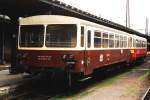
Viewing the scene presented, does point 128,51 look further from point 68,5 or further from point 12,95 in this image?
point 12,95

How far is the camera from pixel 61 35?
14.0m

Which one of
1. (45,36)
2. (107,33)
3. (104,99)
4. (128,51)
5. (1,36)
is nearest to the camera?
(104,99)

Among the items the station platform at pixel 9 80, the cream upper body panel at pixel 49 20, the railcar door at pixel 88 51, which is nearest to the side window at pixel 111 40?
the railcar door at pixel 88 51

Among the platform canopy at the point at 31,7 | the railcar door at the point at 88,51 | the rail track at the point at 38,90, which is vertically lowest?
the rail track at the point at 38,90

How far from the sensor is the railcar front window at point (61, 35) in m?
13.9

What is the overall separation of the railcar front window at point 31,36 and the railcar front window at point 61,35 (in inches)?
11.4

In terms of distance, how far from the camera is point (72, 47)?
1378 centimetres

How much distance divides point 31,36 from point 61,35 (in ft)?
4.22

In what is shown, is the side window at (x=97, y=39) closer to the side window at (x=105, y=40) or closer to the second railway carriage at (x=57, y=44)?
the second railway carriage at (x=57, y=44)

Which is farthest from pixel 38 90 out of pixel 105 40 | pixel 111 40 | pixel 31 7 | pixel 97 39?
pixel 31 7

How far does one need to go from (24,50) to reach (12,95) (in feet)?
5.73

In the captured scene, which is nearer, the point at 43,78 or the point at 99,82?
the point at 43,78

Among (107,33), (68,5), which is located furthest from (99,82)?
(68,5)

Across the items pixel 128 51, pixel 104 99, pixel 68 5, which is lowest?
pixel 104 99
